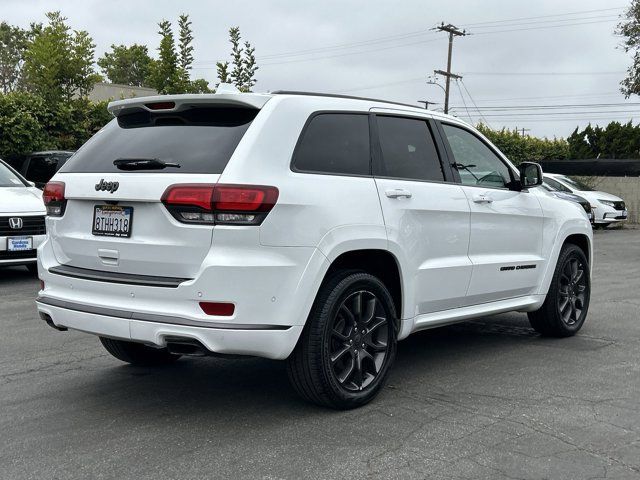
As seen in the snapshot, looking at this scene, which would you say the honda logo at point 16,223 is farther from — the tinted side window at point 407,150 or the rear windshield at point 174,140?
the tinted side window at point 407,150

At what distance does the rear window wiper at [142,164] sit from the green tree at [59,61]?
1560cm

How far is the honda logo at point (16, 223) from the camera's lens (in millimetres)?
9875

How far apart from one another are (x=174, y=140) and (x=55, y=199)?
92cm

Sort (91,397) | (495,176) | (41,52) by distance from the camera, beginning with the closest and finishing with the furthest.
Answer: (91,397) → (495,176) → (41,52)

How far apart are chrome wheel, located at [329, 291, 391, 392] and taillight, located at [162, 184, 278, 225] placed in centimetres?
81

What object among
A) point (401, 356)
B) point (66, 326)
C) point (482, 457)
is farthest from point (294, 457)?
point (401, 356)

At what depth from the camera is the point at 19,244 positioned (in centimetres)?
991

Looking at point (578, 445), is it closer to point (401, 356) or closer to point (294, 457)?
point (294, 457)

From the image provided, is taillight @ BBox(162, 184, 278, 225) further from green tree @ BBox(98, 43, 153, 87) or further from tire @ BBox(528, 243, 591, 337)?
green tree @ BBox(98, 43, 153, 87)

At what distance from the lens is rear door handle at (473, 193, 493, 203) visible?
576cm

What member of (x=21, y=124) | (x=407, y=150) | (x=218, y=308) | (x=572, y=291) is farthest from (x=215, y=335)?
(x=21, y=124)

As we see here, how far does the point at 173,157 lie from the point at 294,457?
1.75 meters

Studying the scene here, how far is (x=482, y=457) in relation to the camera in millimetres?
4012

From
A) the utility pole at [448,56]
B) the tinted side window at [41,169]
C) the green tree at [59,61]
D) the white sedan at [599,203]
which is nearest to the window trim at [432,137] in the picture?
the tinted side window at [41,169]
